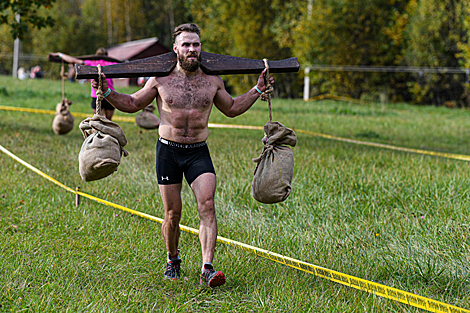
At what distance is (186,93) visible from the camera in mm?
4023

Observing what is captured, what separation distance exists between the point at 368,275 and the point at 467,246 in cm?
110

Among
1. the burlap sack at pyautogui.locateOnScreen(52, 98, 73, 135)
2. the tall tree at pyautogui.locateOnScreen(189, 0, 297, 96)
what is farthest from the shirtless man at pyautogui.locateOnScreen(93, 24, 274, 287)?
the tall tree at pyautogui.locateOnScreen(189, 0, 297, 96)

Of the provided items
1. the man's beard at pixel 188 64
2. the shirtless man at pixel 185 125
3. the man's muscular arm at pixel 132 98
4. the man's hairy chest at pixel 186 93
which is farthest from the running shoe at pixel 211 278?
the man's beard at pixel 188 64

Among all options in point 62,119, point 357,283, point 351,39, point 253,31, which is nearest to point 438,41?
point 351,39

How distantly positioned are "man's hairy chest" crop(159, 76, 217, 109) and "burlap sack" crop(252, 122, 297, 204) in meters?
0.57

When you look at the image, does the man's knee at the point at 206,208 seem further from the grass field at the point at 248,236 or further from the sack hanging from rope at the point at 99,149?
the sack hanging from rope at the point at 99,149

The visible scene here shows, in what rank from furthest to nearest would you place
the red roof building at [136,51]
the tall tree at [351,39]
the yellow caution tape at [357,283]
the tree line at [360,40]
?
the red roof building at [136,51]
the tall tree at [351,39]
the tree line at [360,40]
the yellow caution tape at [357,283]

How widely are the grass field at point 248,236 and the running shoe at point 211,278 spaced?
0.33ft

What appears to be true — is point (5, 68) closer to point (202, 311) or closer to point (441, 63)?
point (441, 63)

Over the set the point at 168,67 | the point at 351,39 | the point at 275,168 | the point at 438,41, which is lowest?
the point at 275,168

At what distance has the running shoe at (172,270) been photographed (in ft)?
13.9

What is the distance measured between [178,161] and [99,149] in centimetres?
69

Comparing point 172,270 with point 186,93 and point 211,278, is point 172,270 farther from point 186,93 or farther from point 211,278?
point 186,93

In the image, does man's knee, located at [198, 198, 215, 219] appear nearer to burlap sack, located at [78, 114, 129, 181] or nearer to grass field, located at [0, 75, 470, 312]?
grass field, located at [0, 75, 470, 312]
